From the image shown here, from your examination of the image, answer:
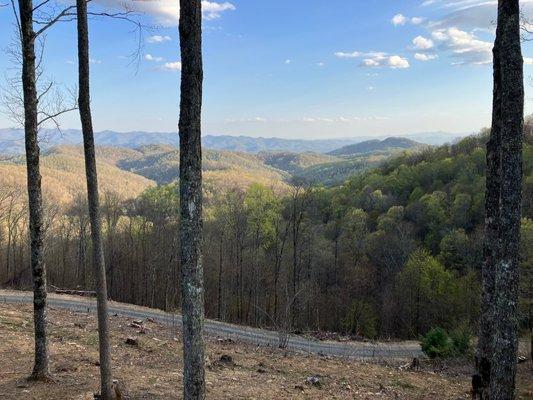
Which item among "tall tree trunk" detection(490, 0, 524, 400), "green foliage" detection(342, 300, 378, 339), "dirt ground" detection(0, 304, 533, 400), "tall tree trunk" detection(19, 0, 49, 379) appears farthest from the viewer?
"green foliage" detection(342, 300, 378, 339)

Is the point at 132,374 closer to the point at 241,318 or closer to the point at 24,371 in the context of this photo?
the point at 24,371

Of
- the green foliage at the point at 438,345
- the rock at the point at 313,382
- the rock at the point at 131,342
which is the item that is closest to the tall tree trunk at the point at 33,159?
the rock at the point at 131,342

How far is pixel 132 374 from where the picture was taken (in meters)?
8.72

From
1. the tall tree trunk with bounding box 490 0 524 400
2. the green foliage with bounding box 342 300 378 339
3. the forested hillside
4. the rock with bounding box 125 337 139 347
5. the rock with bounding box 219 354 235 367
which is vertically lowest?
the green foliage with bounding box 342 300 378 339

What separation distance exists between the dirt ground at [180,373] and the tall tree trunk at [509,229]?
4019 millimetres

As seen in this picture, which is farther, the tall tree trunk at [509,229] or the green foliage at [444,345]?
the green foliage at [444,345]

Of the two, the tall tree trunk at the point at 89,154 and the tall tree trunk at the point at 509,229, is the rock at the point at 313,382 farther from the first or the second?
the tall tree trunk at the point at 89,154

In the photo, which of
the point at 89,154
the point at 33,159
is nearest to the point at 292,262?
the point at 33,159

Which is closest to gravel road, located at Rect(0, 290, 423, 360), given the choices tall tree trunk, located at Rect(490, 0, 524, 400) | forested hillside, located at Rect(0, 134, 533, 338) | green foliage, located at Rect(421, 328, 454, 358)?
green foliage, located at Rect(421, 328, 454, 358)

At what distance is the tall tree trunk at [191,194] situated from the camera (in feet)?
13.8

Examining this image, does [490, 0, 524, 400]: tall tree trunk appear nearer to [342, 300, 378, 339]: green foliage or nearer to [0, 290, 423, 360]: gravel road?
[0, 290, 423, 360]: gravel road

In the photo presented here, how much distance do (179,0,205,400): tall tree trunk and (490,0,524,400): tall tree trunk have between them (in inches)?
139

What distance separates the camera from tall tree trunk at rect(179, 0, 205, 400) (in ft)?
13.8

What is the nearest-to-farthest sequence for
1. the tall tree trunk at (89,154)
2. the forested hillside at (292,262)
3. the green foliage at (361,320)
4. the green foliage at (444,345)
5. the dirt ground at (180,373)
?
the tall tree trunk at (89,154) < the dirt ground at (180,373) < the green foliage at (444,345) < the green foliage at (361,320) < the forested hillside at (292,262)
